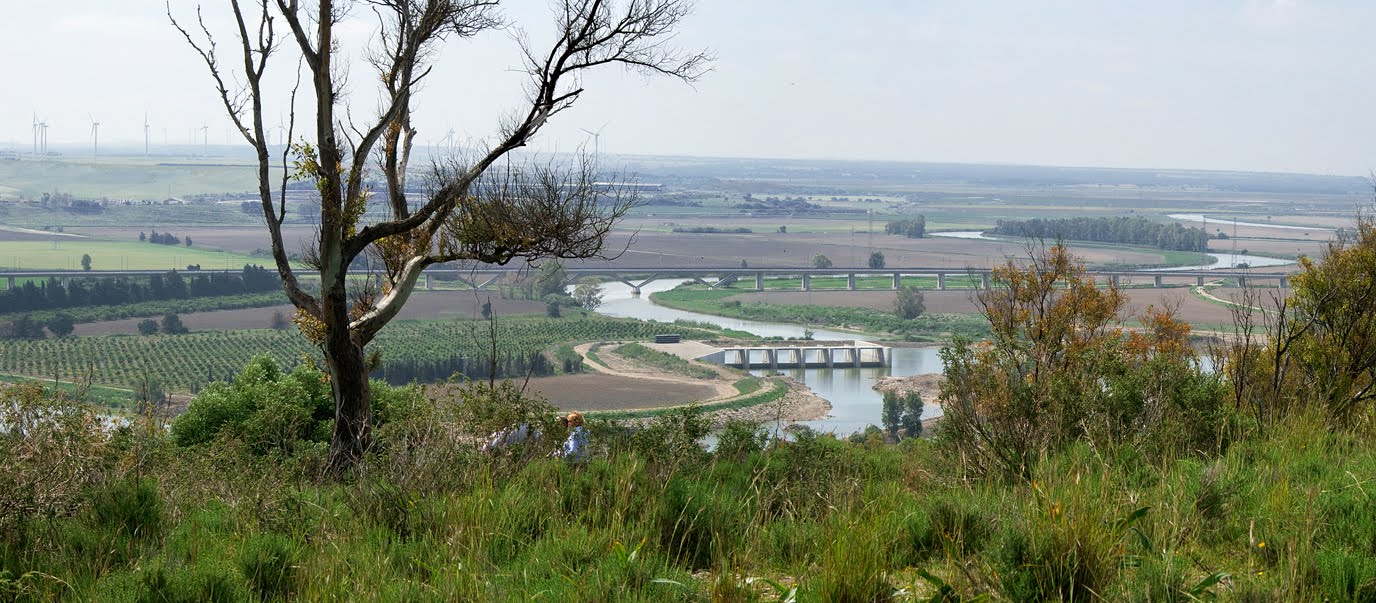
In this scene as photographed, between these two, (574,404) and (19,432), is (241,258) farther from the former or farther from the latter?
(19,432)

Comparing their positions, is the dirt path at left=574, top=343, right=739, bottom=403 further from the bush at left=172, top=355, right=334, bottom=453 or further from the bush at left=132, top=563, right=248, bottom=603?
the bush at left=132, top=563, right=248, bottom=603

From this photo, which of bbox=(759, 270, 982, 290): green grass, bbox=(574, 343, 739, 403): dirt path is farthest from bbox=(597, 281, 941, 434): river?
bbox=(759, 270, 982, 290): green grass

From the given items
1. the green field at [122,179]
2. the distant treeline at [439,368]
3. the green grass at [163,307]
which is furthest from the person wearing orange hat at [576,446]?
the green field at [122,179]

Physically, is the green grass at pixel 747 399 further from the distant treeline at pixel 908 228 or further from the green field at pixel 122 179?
the green field at pixel 122 179

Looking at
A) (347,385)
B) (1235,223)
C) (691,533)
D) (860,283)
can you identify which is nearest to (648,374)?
(347,385)

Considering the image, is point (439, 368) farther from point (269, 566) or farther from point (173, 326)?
point (269, 566)

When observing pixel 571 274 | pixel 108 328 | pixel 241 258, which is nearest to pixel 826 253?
pixel 571 274

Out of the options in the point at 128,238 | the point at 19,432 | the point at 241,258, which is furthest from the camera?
the point at 128,238
